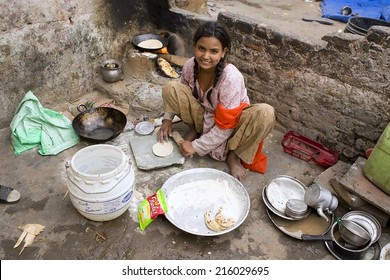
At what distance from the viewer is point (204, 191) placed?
8.42ft

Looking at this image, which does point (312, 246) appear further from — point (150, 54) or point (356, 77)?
point (150, 54)

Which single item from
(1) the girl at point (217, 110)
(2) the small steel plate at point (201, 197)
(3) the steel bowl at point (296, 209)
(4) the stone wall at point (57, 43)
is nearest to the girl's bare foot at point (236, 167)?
(1) the girl at point (217, 110)

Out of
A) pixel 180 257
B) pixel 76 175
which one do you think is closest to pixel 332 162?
pixel 180 257

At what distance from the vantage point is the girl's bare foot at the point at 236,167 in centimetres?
274

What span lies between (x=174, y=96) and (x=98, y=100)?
50.7 inches

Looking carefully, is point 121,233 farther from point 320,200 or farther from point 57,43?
point 57,43

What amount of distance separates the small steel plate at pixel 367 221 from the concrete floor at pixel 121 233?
6.2 inches

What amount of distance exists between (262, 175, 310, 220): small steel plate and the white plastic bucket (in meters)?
1.06

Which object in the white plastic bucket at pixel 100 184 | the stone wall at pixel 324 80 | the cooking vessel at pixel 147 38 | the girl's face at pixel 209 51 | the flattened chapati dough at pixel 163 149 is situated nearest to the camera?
the white plastic bucket at pixel 100 184

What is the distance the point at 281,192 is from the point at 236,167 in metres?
0.42

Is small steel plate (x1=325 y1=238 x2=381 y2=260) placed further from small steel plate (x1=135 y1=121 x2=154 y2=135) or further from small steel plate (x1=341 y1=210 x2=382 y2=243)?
small steel plate (x1=135 y1=121 x2=154 y2=135)

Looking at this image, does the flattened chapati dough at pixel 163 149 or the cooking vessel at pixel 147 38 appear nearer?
the flattened chapati dough at pixel 163 149

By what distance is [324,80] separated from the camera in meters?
2.85

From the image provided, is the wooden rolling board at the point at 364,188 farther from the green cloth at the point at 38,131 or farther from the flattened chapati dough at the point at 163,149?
the green cloth at the point at 38,131
